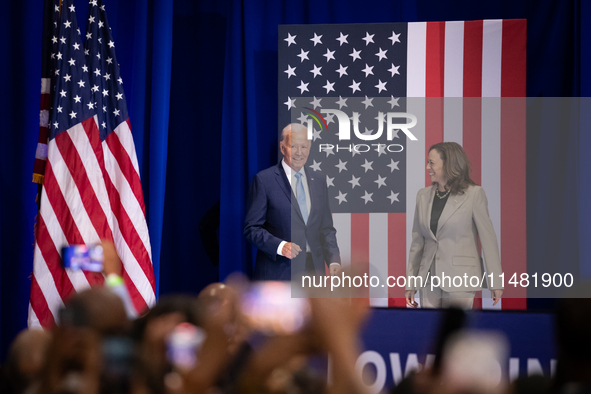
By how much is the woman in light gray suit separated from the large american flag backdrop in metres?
0.06

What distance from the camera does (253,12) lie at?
14.1 ft

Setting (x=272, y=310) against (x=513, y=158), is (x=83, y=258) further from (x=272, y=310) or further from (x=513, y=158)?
(x=513, y=158)

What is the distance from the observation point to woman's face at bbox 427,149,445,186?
3660 millimetres

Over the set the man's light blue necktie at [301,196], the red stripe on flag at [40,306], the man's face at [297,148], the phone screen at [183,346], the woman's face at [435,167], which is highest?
the man's face at [297,148]

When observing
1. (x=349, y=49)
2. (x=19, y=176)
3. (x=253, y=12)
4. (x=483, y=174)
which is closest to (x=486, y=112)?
(x=483, y=174)

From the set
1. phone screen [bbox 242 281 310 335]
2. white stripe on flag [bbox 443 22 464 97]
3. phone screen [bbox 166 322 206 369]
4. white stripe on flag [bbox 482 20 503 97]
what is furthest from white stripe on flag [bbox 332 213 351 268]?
phone screen [bbox 166 322 206 369]

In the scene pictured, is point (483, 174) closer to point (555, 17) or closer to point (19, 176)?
point (555, 17)

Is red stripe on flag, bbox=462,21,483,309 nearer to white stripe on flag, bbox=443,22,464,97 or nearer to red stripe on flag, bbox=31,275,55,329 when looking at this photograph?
white stripe on flag, bbox=443,22,464,97

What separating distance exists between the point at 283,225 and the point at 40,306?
1645 millimetres

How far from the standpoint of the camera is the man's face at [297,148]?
12.5 feet

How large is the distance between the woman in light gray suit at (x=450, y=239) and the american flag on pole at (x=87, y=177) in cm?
181

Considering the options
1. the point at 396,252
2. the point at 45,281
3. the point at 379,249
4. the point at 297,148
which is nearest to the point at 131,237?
the point at 45,281

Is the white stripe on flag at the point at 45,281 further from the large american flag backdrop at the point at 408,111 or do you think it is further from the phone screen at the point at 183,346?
the phone screen at the point at 183,346

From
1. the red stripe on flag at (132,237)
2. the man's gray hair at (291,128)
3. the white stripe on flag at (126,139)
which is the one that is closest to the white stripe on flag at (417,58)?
the man's gray hair at (291,128)
